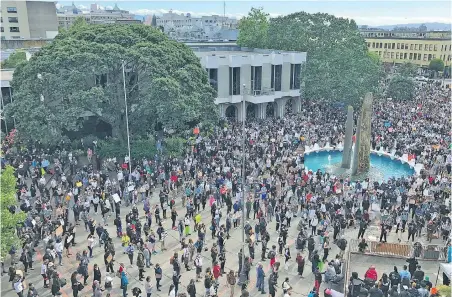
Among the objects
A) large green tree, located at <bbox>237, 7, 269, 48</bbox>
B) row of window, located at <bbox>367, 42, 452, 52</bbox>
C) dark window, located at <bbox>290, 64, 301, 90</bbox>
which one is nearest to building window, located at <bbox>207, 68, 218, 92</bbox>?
Result: dark window, located at <bbox>290, 64, 301, 90</bbox>

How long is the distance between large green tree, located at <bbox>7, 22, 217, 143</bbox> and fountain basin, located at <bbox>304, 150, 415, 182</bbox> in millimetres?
9676

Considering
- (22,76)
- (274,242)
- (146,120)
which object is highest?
(22,76)

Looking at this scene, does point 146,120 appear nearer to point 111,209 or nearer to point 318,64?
point 111,209

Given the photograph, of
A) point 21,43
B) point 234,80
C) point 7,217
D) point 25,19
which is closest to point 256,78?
point 234,80

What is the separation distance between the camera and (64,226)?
19516 millimetres

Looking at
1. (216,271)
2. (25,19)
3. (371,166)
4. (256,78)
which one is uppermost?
(25,19)

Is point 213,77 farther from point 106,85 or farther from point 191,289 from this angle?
point 191,289

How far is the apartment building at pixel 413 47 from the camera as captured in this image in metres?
88.8

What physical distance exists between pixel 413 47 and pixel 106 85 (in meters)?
80.9

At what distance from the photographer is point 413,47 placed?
91875mm

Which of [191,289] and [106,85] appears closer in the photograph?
[191,289]

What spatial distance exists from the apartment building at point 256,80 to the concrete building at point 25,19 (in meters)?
56.2

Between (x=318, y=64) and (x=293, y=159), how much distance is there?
19.1 meters

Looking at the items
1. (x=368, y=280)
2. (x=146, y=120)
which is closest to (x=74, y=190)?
(x=146, y=120)
